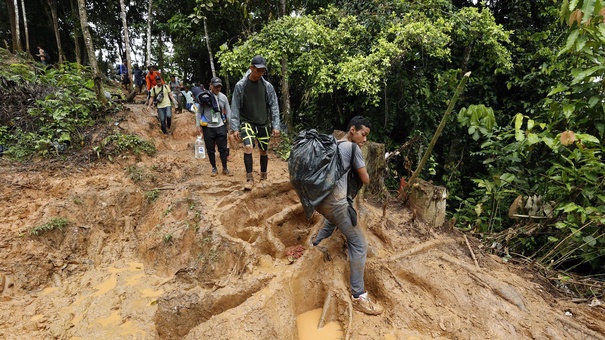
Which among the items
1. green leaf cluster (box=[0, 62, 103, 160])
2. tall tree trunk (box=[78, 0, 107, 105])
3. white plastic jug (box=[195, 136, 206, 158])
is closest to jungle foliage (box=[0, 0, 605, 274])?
green leaf cluster (box=[0, 62, 103, 160])

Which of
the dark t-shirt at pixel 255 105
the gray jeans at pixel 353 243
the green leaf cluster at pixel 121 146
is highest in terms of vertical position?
the dark t-shirt at pixel 255 105

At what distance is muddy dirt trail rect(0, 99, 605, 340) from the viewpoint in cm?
306

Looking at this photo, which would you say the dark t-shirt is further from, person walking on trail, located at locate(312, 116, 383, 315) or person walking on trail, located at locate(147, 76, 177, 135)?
person walking on trail, located at locate(147, 76, 177, 135)

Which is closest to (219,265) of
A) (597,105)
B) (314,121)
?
(597,105)

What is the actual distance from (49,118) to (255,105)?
5.22m

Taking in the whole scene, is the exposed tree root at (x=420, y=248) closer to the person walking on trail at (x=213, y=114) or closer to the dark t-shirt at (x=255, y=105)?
the dark t-shirt at (x=255, y=105)

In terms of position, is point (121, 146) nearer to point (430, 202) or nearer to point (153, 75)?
point (153, 75)

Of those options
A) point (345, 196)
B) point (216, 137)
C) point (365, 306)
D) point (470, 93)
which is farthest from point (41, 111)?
point (470, 93)

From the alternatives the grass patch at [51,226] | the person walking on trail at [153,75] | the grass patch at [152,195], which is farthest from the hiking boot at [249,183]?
the person walking on trail at [153,75]

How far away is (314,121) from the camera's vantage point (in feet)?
34.4

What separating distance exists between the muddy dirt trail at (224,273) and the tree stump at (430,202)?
7.8 inches

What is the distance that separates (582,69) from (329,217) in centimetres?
382

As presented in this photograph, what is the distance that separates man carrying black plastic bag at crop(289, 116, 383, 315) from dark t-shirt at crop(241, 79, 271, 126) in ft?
6.87

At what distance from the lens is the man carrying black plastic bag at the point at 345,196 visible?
3121 millimetres
